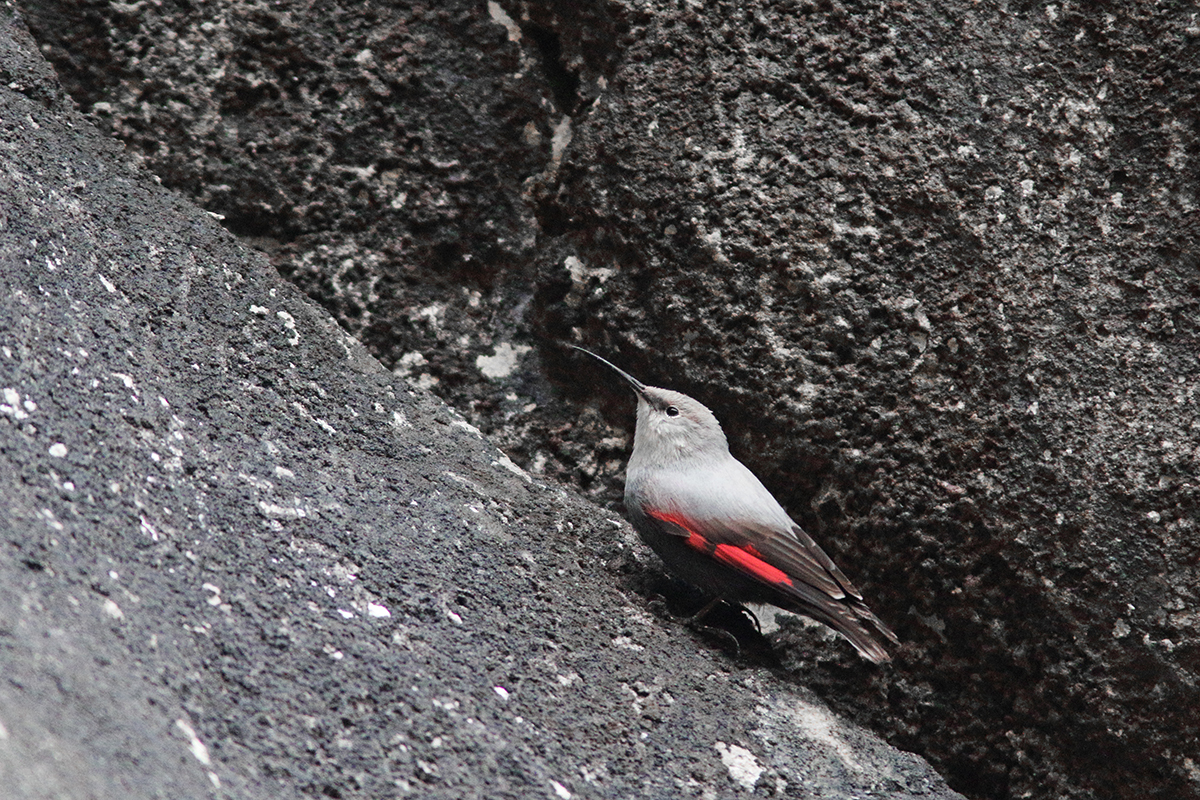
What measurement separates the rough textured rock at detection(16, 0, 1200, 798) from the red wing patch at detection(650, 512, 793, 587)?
251 mm

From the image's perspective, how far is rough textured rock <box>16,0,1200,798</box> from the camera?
236cm

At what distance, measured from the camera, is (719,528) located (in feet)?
8.26

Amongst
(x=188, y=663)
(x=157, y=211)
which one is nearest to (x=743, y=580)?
(x=188, y=663)

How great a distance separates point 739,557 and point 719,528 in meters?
0.09

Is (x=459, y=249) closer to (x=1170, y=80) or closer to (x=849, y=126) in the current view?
(x=849, y=126)

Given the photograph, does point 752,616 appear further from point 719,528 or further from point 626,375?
point 626,375

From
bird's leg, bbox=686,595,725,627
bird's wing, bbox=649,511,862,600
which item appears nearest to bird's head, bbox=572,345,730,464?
bird's wing, bbox=649,511,862,600

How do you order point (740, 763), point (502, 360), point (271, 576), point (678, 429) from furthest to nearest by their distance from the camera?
point (502, 360) < point (678, 429) < point (740, 763) < point (271, 576)

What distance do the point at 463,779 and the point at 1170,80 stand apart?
7.44 feet

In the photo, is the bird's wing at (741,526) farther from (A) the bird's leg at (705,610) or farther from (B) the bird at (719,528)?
(A) the bird's leg at (705,610)

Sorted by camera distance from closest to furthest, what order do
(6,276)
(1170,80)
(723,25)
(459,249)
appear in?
(6,276) < (1170,80) < (723,25) < (459,249)

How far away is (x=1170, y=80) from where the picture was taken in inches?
94.3

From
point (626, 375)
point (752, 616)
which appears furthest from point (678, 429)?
point (752, 616)

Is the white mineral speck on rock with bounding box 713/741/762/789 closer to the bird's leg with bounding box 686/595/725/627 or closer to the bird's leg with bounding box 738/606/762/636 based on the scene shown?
the bird's leg with bounding box 686/595/725/627
